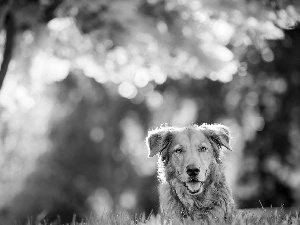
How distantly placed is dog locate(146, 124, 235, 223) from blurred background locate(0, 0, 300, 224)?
0.77m

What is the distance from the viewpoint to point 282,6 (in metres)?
8.27

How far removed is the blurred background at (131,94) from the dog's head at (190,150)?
0.68m

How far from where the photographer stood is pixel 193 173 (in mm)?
6453

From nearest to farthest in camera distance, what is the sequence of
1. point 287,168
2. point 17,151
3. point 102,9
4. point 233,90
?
point 102,9
point 17,151
point 287,168
point 233,90

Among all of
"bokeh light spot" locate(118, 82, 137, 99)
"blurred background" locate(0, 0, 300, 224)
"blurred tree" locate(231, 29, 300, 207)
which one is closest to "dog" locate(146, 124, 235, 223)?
"blurred background" locate(0, 0, 300, 224)

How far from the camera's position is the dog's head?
650 cm

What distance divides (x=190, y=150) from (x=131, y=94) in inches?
419

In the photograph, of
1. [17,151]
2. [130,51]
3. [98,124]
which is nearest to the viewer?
[130,51]

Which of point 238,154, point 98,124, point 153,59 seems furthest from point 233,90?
point 153,59

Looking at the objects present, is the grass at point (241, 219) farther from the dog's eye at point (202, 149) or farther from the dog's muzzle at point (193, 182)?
the dog's eye at point (202, 149)

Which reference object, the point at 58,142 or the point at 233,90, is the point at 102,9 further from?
the point at 58,142

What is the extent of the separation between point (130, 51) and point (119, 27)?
33.3 inches

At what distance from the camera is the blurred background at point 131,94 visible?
30.8 ft

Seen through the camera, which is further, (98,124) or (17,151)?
(98,124)
